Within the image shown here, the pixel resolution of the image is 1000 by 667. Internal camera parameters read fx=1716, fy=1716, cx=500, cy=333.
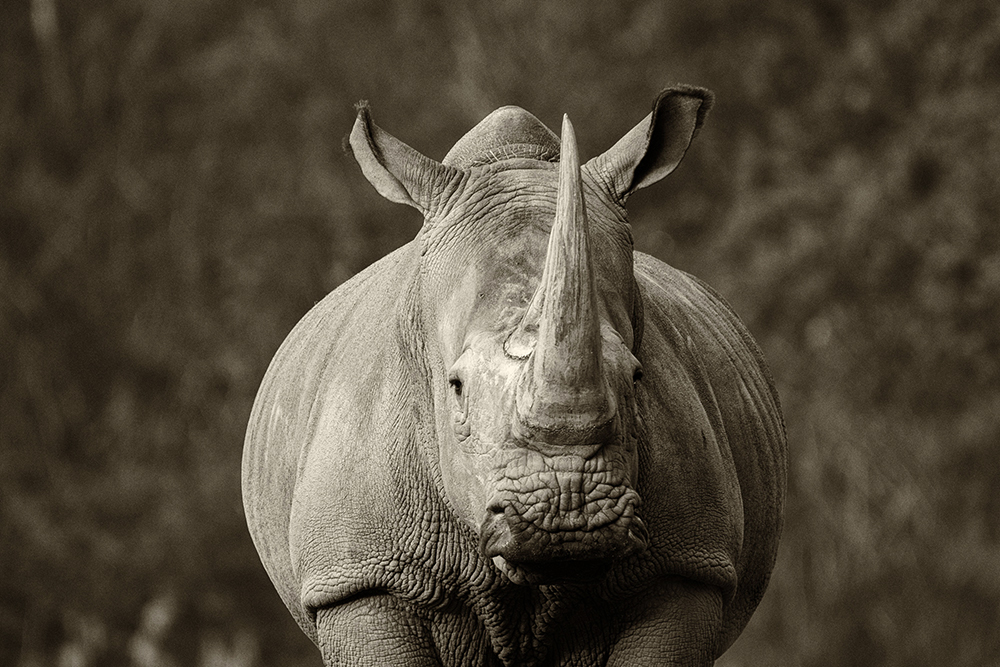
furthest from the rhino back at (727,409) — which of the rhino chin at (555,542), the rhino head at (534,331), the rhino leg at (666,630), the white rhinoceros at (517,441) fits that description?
the rhino chin at (555,542)

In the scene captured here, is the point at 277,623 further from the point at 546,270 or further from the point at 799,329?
the point at 546,270

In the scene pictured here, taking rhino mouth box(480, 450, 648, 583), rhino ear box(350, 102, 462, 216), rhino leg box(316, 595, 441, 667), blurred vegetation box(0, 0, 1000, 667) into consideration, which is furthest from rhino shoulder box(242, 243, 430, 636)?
blurred vegetation box(0, 0, 1000, 667)

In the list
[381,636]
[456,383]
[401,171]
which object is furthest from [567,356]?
[381,636]

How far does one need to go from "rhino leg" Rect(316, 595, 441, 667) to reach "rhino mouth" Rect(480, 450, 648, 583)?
905 mm

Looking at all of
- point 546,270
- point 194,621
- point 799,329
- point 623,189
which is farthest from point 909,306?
point 546,270

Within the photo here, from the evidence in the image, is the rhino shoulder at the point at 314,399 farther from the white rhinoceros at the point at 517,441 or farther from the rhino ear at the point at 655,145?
the rhino ear at the point at 655,145

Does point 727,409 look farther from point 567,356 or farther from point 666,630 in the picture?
point 567,356

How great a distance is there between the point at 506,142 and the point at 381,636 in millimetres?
1364

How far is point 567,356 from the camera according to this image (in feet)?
11.8

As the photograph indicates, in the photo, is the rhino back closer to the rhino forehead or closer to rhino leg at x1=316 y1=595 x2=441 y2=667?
the rhino forehead

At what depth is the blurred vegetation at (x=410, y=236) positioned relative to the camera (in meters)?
11.8

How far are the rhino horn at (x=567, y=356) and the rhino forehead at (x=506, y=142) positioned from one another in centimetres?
88

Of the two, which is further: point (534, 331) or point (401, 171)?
point (401, 171)

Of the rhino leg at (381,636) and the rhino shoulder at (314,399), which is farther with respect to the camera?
the rhino shoulder at (314,399)
